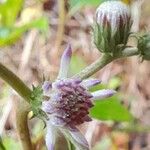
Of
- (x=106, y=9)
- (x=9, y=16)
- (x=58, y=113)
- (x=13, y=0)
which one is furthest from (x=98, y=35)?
(x=9, y=16)

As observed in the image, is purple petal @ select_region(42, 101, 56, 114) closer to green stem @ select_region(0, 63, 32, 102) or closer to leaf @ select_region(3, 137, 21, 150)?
green stem @ select_region(0, 63, 32, 102)

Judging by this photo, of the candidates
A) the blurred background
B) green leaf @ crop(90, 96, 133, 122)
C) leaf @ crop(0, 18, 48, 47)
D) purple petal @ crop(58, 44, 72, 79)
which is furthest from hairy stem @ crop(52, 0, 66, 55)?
purple petal @ crop(58, 44, 72, 79)

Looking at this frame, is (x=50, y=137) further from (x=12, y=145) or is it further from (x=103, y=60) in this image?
(x=12, y=145)

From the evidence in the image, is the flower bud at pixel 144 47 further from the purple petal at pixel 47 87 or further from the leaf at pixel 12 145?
the leaf at pixel 12 145

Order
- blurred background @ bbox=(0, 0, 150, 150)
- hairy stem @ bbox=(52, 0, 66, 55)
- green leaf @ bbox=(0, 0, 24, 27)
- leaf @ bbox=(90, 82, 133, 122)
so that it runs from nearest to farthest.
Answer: leaf @ bbox=(90, 82, 133, 122) → green leaf @ bbox=(0, 0, 24, 27) → hairy stem @ bbox=(52, 0, 66, 55) → blurred background @ bbox=(0, 0, 150, 150)

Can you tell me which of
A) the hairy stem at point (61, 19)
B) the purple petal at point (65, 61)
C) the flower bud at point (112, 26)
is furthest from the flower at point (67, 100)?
the hairy stem at point (61, 19)
